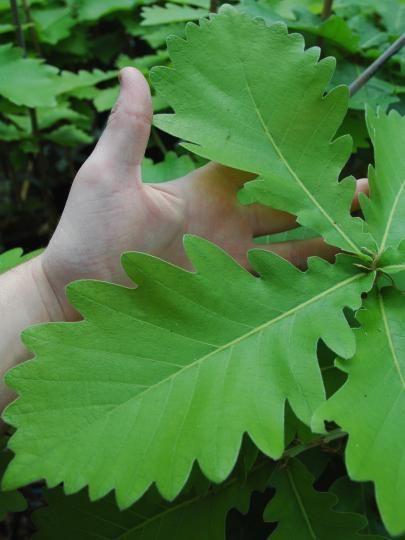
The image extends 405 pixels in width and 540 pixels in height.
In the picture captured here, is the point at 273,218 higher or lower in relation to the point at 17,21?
lower

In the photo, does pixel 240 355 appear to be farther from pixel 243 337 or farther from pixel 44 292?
pixel 44 292

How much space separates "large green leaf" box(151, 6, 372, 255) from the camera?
1114 millimetres

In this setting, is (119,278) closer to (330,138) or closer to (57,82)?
(330,138)

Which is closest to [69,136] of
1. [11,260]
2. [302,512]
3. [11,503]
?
[11,260]

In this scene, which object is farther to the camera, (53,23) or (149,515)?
(53,23)

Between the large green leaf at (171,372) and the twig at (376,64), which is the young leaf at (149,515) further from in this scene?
the twig at (376,64)

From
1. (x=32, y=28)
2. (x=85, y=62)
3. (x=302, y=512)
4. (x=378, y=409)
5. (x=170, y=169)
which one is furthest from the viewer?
(x=85, y=62)

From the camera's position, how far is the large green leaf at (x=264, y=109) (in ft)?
3.66

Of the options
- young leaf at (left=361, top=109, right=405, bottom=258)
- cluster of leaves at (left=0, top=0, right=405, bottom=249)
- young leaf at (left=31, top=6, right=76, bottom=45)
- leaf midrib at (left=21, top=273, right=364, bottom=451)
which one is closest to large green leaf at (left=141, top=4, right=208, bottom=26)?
cluster of leaves at (left=0, top=0, right=405, bottom=249)

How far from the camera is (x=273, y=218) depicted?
1.34 meters

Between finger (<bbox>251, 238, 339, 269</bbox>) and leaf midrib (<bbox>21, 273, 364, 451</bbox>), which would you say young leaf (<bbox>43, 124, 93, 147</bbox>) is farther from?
leaf midrib (<bbox>21, 273, 364, 451</bbox>)

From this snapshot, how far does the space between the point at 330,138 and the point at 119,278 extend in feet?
1.70

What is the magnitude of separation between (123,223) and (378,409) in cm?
61

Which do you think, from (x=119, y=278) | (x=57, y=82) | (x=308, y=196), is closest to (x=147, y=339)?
(x=119, y=278)
